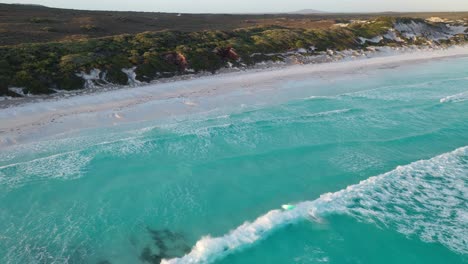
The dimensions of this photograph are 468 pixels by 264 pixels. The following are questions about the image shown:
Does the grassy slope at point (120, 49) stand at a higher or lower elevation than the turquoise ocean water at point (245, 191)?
higher

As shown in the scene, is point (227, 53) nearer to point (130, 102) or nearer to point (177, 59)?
point (177, 59)

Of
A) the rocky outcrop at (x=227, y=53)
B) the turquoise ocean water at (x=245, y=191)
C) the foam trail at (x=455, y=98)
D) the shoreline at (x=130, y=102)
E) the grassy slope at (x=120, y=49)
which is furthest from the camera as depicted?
the rocky outcrop at (x=227, y=53)

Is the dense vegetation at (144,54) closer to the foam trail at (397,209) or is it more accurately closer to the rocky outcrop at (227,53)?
the rocky outcrop at (227,53)

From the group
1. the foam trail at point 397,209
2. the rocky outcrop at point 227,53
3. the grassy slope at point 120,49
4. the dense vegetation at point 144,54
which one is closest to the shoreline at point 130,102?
the dense vegetation at point 144,54

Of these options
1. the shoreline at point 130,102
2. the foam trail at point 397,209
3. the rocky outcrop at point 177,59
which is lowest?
the foam trail at point 397,209

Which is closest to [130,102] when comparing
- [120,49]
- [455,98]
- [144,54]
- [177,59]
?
[144,54]

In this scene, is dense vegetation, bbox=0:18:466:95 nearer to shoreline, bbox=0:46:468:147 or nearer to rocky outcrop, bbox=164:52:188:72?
rocky outcrop, bbox=164:52:188:72

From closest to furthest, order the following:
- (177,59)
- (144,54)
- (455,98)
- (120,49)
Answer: (455,98) < (144,54) < (120,49) < (177,59)

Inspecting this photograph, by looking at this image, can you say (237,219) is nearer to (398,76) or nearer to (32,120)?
(32,120)
